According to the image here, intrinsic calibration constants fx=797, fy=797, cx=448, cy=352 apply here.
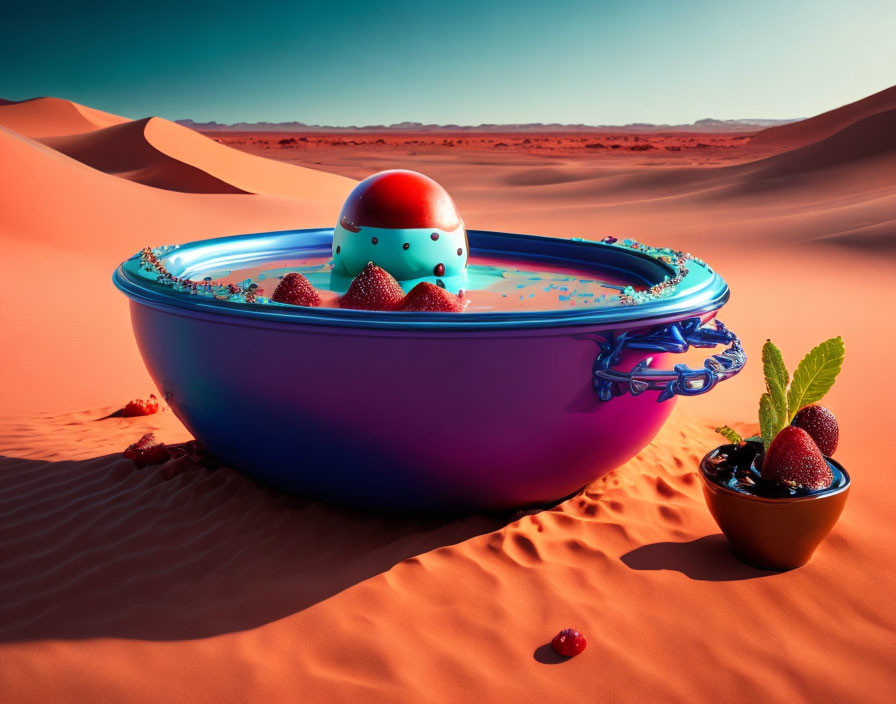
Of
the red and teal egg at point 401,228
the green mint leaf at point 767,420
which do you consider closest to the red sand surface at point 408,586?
the green mint leaf at point 767,420

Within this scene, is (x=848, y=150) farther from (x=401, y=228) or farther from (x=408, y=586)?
(x=408, y=586)

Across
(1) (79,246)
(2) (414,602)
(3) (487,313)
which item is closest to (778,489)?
(3) (487,313)

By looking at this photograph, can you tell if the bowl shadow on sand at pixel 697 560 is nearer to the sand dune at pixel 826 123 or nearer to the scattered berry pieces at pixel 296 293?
the scattered berry pieces at pixel 296 293

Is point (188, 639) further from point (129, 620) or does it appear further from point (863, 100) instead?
point (863, 100)

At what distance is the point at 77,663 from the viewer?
3.02 metres

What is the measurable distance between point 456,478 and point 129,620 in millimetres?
1500

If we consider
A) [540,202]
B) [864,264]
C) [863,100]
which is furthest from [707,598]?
[863,100]

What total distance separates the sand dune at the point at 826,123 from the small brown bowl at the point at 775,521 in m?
45.5

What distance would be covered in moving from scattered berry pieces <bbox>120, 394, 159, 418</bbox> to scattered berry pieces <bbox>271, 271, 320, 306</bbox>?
8.16ft

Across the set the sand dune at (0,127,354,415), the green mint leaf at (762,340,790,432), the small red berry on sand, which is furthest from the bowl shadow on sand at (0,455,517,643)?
the sand dune at (0,127,354,415)

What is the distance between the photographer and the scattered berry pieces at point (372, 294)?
3943 millimetres

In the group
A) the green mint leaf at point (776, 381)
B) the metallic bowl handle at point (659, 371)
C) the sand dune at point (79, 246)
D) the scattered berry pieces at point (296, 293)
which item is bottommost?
the sand dune at point (79, 246)

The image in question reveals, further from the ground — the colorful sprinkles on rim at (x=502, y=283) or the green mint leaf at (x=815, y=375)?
the colorful sprinkles on rim at (x=502, y=283)

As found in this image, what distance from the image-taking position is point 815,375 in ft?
12.7
